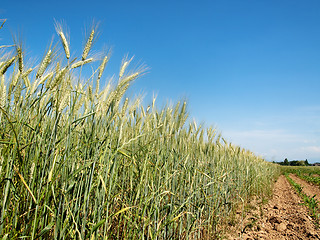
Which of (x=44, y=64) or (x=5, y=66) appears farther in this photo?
(x=5, y=66)

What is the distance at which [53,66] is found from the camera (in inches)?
59.8

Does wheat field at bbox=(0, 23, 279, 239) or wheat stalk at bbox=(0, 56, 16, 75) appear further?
wheat stalk at bbox=(0, 56, 16, 75)

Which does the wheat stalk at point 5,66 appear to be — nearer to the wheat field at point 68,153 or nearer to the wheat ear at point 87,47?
the wheat field at point 68,153

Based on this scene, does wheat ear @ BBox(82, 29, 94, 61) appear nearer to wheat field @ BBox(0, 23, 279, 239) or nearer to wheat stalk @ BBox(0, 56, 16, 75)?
wheat field @ BBox(0, 23, 279, 239)

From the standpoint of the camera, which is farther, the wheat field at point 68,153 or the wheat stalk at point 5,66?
the wheat stalk at point 5,66

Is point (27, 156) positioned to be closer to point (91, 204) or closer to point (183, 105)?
point (91, 204)

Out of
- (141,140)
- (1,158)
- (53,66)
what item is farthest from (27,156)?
(141,140)

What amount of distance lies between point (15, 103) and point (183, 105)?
52.5 inches

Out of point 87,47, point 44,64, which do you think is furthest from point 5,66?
point 87,47

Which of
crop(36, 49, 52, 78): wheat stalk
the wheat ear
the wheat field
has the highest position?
the wheat ear

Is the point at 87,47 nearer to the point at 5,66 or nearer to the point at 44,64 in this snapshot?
the point at 44,64

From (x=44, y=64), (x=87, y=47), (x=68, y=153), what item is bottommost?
(x=68, y=153)

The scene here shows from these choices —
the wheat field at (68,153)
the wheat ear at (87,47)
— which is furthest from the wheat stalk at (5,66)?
the wheat ear at (87,47)

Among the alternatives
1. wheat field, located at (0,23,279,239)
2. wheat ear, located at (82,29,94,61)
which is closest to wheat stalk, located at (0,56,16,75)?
wheat field, located at (0,23,279,239)
